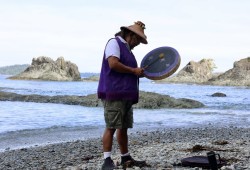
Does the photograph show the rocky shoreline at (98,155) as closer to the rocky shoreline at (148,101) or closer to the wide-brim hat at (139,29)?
the wide-brim hat at (139,29)

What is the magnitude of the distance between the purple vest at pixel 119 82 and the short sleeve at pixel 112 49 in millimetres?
75

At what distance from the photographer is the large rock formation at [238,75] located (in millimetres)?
136875

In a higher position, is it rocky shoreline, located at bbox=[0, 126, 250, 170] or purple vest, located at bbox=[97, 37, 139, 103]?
purple vest, located at bbox=[97, 37, 139, 103]

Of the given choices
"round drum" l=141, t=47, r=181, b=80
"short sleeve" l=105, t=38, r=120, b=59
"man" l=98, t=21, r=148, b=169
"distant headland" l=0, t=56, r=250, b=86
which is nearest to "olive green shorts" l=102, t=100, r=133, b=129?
"man" l=98, t=21, r=148, b=169

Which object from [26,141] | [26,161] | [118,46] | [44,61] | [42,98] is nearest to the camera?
[118,46]

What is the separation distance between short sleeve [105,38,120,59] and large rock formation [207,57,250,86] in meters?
131

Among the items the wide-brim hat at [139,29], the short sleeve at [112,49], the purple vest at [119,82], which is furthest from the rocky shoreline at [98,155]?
the wide-brim hat at [139,29]

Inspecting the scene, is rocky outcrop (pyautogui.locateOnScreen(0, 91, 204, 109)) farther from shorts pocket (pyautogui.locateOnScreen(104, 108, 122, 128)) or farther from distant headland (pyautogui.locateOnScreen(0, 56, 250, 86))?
distant headland (pyautogui.locateOnScreen(0, 56, 250, 86))

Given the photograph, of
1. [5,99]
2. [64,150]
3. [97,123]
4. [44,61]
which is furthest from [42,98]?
[44,61]

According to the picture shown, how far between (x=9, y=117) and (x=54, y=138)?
31.3 ft

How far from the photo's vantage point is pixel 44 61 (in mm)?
140125

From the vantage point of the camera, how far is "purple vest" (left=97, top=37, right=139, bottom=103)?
23.0 feet

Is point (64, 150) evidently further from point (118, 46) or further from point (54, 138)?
point (118, 46)

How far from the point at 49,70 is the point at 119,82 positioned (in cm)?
13928
